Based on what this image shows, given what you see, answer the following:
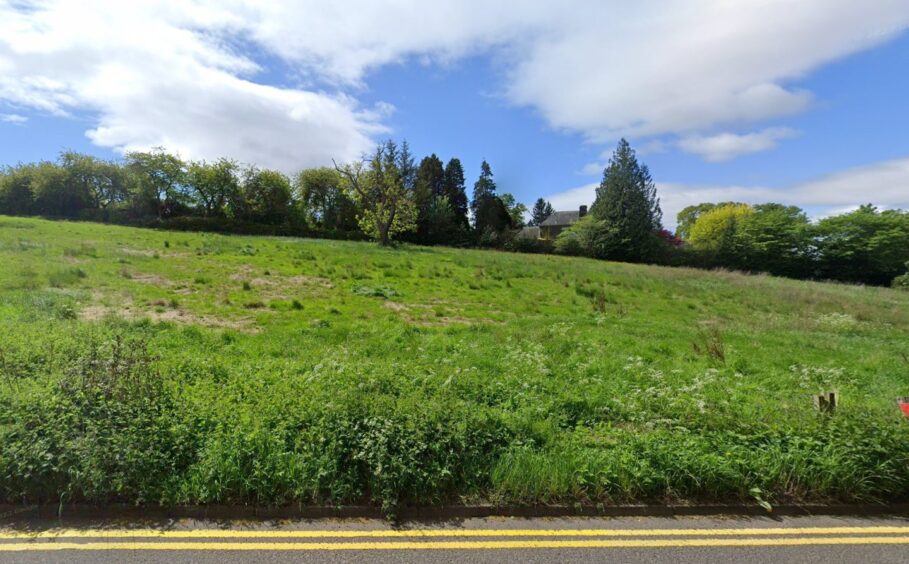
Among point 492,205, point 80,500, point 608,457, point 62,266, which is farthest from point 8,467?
point 492,205

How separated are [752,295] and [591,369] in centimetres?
2222

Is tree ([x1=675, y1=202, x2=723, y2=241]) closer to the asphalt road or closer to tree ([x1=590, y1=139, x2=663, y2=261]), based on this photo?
tree ([x1=590, y1=139, x2=663, y2=261])

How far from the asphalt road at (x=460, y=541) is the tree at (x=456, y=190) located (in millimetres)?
63378

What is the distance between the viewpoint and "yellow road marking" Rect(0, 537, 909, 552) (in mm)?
3275

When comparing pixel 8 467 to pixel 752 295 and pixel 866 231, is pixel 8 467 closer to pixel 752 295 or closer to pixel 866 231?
pixel 752 295

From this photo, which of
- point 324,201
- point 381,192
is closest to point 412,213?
point 381,192

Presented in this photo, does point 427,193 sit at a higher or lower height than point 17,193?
higher

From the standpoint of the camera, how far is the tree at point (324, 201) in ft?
191

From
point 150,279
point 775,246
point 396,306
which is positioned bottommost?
point 396,306

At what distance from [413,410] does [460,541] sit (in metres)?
1.53

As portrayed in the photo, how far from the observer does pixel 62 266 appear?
14.5m

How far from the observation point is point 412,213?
4050cm

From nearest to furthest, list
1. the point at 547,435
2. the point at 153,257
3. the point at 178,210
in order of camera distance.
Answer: the point at 547,435
the point at 153,257
the point at 178,210

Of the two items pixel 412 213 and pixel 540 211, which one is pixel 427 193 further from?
pixel 540 211
